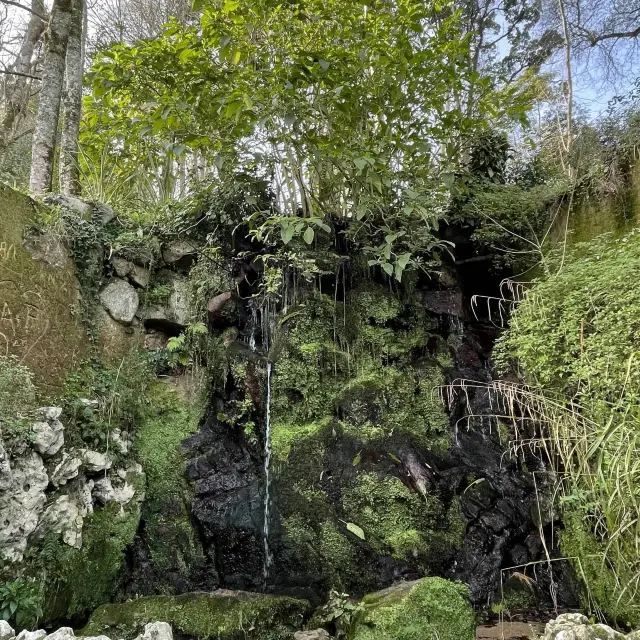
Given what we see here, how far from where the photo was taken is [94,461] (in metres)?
3.74

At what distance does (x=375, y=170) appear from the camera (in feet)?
14.3

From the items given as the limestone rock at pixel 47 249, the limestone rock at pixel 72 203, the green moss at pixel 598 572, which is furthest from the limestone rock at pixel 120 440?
the green moss at pixel 598 572

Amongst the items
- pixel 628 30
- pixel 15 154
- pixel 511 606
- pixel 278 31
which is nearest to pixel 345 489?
pixel 511 606

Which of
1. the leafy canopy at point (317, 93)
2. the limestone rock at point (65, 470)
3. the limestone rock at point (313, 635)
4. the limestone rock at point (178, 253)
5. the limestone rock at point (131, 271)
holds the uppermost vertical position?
the leafy canopy at point (317, 93)

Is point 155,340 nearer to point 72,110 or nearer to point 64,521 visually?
Answer: point 64,521

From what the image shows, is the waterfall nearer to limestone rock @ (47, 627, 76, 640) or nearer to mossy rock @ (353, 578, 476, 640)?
mossy rock @ (353, 578, 476, 640)

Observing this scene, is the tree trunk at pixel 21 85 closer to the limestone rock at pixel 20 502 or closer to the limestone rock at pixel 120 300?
the limestone rock at pixel 120 300

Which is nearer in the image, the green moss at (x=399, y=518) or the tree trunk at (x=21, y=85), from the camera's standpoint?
the green moss at (x=399, y=518)

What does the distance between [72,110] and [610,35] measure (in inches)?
288

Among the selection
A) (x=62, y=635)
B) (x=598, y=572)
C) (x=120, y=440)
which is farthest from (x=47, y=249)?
(x=598, y=572)

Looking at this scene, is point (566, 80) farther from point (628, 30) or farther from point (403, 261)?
point (403, 261)

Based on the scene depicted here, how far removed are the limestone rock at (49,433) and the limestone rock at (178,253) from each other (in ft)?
7.72

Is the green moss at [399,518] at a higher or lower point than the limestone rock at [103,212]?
lower

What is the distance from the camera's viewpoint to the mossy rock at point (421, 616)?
273 centimetres
